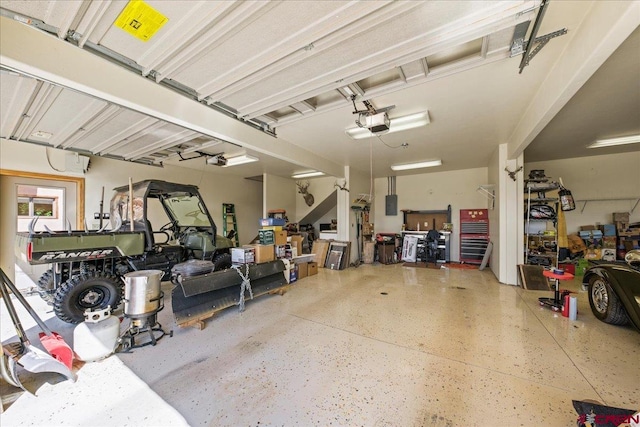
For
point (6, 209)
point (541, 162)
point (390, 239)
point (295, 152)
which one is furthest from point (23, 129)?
point (541, 162)

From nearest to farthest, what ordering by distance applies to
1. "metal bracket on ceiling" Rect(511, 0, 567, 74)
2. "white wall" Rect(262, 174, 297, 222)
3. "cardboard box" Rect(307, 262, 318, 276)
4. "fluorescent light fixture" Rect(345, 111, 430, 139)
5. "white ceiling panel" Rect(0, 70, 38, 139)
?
1. "metal bracket on ceiling" Rect(511, 0, 567, 74)
2. "white ceiling panel" Rect(0, 70, 38, 139)
3. "fluorescent light fixture" Rect(345, 111, 430, 139)
4. "cardboard box" Rect(307, 262, 318, 276)
5. "white wall" Rect(262, 174, 297, 222)

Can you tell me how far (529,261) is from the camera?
498 centimetres

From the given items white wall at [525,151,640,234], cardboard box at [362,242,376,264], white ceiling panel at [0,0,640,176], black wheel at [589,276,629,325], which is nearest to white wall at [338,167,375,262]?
cardboard box at [362,242,376,264]

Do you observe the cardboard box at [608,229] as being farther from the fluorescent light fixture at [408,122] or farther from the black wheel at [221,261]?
the black wheel at [221,261]

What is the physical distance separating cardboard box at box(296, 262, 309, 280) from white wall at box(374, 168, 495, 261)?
3.89 m

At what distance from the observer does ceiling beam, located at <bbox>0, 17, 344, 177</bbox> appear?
1.70 metres

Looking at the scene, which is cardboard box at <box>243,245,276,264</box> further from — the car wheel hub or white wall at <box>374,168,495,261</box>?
white wall at <box>374,168,495,261</box>

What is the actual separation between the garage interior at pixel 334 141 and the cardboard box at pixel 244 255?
0.66 meters

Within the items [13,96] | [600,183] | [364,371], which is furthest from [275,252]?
[600,183]

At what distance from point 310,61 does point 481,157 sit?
18.4ft

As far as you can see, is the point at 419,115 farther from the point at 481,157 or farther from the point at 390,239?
the point at 390,239

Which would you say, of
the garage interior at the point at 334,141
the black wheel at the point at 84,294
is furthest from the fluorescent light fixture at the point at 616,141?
the black wheel at the point at 84,294

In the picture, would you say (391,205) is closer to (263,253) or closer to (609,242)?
(609,242)

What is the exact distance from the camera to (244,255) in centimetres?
380
